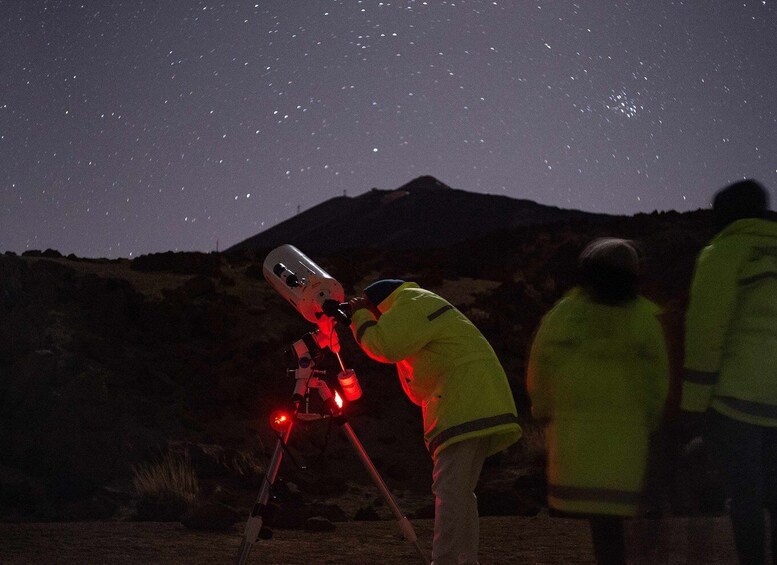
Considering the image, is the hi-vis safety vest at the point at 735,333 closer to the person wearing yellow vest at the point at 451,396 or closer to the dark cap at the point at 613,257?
the dark cap at the point at 613,257

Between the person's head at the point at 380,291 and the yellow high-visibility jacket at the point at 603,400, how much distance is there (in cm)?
149

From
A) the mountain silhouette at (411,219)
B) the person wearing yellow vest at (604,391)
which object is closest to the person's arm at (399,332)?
the person wearing yellow vest at (604,391)

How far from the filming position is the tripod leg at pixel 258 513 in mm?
4145

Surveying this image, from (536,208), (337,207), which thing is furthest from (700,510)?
(337,207)

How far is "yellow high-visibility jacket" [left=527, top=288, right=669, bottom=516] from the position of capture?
9.35 ft

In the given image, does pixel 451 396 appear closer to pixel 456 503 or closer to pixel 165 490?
pixel 456 503

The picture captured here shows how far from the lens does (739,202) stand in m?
3.26

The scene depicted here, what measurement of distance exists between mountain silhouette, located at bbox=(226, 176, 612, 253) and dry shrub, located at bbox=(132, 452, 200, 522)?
62388 millimetres

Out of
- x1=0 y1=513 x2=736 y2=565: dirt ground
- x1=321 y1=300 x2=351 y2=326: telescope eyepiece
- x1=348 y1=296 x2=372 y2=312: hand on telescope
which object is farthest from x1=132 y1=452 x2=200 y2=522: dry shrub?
x1=348 y1=296 x2=372 y2=312: hand on telescope

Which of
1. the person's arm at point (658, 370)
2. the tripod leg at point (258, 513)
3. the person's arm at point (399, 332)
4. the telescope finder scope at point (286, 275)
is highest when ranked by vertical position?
the telescope finder scope at point (286, 275)

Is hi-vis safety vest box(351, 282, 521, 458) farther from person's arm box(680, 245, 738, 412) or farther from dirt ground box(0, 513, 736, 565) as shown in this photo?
dirt ground box(0, 513, 736, 565)

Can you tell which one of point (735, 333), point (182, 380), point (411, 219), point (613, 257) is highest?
point (411, 219)

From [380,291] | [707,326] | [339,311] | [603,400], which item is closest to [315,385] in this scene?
[339,311]

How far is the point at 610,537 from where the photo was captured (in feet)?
9.53
